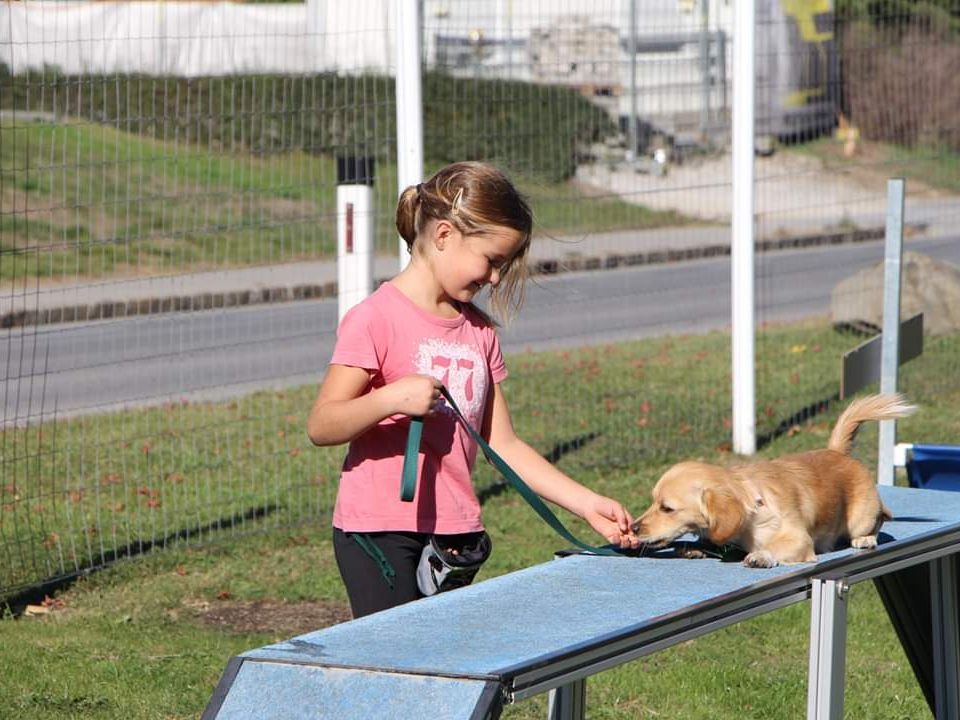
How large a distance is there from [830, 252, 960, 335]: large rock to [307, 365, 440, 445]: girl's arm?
986 centimetres

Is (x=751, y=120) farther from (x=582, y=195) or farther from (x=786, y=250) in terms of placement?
(x=786, y=250)

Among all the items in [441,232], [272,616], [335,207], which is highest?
[441,232]

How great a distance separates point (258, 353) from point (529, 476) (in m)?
7.16

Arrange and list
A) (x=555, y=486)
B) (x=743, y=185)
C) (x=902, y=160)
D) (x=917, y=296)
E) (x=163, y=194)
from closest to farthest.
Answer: (x=555, y=486) → (x=163, y=194) → (x=743, y=185) → (x=902, y=160) → (x=917, y=296)

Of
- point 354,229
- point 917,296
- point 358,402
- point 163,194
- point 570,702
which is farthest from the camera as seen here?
point 917,296

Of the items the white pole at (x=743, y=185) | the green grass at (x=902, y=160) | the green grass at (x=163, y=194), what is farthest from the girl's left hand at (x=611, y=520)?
the green grass at (x=902, y=160)

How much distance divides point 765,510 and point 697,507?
196 millimetres

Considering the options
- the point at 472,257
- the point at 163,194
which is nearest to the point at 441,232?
the point at 472,257

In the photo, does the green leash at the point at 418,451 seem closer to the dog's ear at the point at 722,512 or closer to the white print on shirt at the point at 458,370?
the white print on shirt at the point at 458,370

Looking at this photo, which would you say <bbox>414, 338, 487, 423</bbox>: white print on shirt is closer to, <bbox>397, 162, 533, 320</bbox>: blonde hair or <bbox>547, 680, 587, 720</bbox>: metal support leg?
<bbox>397, 162, 533, 320</bbox>: blonde hair

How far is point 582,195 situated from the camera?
30.4 ft

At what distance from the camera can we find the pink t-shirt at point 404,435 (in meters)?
3.66

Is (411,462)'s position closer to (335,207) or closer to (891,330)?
(891,330)

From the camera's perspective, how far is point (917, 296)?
12883 mm
